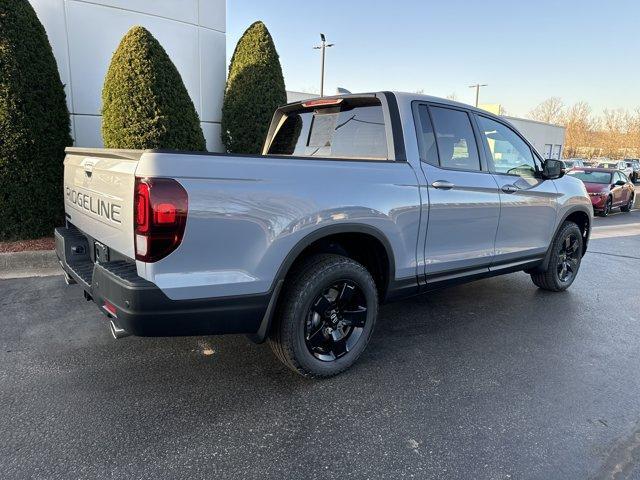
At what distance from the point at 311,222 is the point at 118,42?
731cm

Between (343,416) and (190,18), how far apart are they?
8.86 m

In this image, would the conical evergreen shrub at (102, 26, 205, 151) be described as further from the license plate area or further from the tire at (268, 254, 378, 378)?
the tire at (268, 254, 378, 378)

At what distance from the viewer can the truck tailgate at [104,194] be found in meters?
2.46

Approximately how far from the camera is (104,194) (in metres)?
2.76

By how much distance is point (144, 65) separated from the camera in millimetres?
6555

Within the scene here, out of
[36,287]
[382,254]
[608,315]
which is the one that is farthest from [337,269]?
[36,287]

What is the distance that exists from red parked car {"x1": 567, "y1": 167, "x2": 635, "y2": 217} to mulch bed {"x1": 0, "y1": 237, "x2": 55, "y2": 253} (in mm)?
13853

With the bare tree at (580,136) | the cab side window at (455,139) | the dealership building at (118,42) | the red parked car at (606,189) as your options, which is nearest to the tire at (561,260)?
the cab side window at (455,139)

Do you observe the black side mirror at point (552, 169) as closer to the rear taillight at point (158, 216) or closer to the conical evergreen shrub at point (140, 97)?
the rear taillight at point (158, 216)

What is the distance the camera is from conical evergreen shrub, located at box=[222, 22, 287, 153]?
29.2 ft

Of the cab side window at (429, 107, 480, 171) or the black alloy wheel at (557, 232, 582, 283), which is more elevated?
the cab side window at (429, 107, 480, 171)

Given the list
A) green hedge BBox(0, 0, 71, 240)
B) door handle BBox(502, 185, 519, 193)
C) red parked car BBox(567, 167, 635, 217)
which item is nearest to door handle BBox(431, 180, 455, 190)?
door handle BBox(502, 185, 519, 193)

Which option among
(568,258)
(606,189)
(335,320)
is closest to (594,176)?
(606,189)

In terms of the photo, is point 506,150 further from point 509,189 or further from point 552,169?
point 552,169
